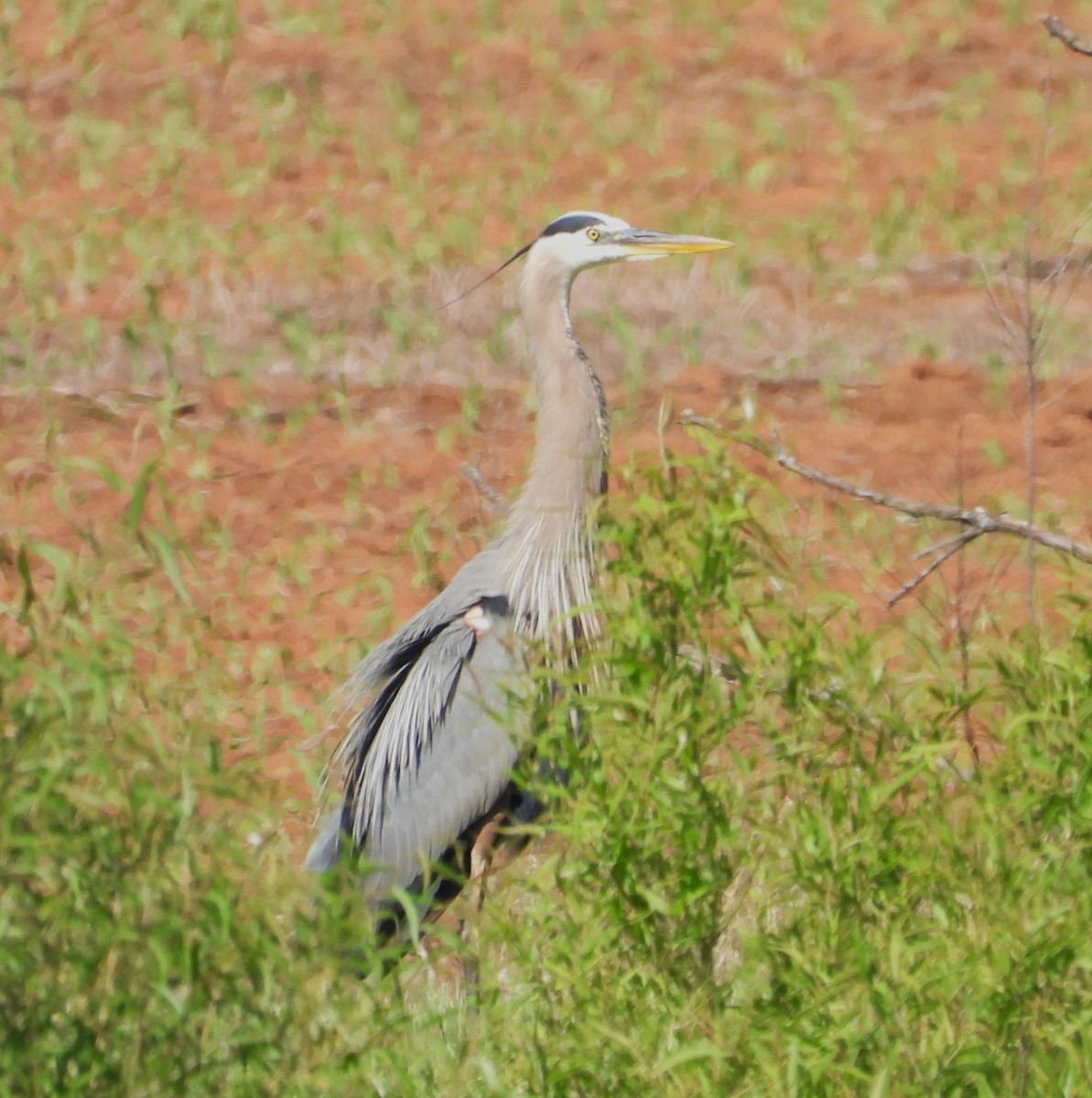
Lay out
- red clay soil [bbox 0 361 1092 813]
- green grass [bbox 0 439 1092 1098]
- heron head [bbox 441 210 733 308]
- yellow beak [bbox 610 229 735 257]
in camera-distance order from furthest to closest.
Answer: red clay soil [bbox 0 361 1092 813], yellow beak [bbox 610 229 735 257], heron head [bbox 441 210 733 308], green grass [bbox 0 439 1092 1098]

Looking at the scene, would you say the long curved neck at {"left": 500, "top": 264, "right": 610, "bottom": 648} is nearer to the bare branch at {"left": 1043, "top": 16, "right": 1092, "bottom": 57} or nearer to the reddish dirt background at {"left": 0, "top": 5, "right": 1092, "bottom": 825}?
the reddish dirt background at {"left": 0, "top": 5, "right": 1092, "bottom": 825}

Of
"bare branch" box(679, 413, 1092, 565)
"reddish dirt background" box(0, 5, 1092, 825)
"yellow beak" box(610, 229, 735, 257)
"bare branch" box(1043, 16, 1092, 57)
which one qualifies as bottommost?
"reddish dirt background" box(0, 5, 1092, 825)

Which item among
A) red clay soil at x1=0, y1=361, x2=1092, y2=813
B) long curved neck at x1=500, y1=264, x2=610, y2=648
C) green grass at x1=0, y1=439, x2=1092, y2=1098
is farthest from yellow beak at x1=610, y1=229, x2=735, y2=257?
green grass at x1=0, y1=439, x2=1092, y2=1098

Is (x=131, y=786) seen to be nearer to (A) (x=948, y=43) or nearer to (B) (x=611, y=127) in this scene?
(B) (x=611, y=127)

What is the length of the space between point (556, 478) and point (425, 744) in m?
0.78

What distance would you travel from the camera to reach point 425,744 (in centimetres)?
589

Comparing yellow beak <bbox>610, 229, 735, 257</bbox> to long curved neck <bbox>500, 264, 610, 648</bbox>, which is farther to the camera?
yellow beak <bbox>610, 229, 735, 257</bbox>

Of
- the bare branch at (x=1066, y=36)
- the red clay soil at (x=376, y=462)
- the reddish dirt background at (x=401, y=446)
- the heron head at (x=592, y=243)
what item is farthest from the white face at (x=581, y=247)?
the bare branch at (x=1066, y=36)

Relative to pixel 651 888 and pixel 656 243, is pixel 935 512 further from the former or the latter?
pixel 656 243

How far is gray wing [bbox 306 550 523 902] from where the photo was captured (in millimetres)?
5785

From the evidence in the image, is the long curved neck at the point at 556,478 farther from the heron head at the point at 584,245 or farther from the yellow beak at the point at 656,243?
the yellow beak at the point at 656,243

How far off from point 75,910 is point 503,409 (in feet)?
19.1

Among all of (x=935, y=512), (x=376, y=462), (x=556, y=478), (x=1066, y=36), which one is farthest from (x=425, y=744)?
(x=376, y=462)

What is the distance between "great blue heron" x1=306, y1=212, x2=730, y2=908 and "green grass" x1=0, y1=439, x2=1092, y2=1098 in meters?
1.73
